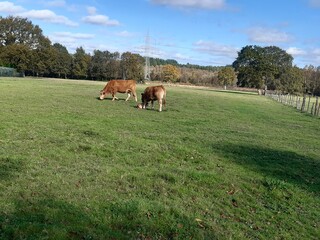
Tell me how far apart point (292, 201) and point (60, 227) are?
14.7 feet

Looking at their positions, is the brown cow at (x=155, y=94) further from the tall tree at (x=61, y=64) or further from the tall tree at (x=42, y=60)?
the tall tree at (x=61, y=64)

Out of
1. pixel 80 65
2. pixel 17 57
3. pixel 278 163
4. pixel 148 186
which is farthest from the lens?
pixel 80 65

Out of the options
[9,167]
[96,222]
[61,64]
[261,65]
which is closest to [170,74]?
[61,64]

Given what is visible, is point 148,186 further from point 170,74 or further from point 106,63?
point 170,74

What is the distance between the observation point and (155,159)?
8.87 meters

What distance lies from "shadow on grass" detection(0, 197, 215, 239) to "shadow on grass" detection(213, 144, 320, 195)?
3742 millimetres

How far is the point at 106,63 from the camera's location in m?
107

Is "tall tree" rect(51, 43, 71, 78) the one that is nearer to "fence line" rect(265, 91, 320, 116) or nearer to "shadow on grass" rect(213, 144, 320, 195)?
"fence line" rect(265, 91, 320, 116)

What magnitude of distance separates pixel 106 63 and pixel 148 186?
102624 millimetres

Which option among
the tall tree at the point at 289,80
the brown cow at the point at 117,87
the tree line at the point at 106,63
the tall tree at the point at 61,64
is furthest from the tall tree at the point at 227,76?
the brown cow at the point at 117,87

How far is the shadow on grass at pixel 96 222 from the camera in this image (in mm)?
4629

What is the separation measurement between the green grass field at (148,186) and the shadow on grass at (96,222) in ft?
0.04

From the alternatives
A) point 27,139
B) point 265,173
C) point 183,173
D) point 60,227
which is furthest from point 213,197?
point 27,139

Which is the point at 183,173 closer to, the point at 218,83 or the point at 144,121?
the point at 144,121
